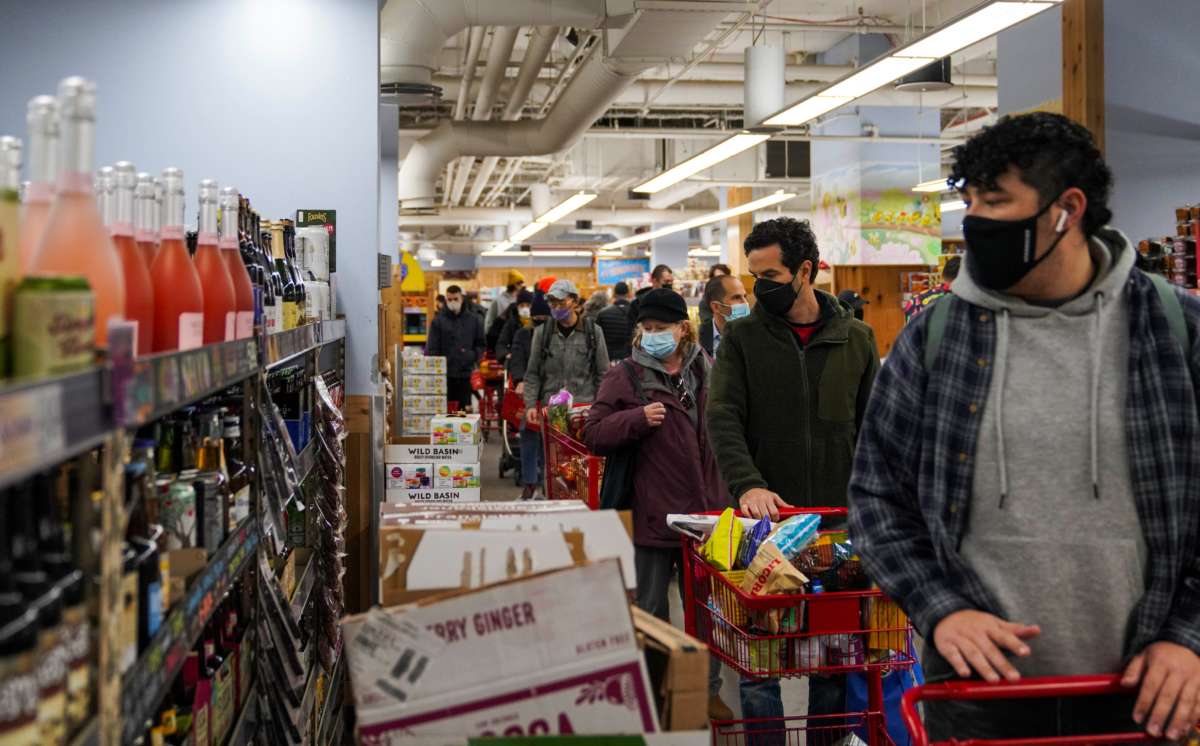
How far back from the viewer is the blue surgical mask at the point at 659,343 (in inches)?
176

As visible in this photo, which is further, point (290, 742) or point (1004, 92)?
point (1004, 92)

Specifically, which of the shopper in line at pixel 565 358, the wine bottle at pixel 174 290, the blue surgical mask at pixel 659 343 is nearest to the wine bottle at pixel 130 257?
the wine bottle at pixel 174 290

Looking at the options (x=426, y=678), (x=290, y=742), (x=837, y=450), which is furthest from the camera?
(x=837, y=450)

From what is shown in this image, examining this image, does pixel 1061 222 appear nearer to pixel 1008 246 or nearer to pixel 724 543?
pixel 1008 246

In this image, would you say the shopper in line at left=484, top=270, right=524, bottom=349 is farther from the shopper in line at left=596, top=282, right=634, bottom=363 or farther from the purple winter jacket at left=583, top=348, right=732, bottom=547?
the purple winter jacket at left=583, top=348, right=732, bottom=547

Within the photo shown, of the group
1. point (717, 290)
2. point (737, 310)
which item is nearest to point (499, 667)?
point (737, 310)

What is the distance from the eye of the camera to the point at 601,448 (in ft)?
14.5

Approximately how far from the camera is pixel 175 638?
1.80 metres

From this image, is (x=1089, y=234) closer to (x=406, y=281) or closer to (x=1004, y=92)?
(x=1004, y=92)

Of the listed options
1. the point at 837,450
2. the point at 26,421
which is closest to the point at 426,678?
the point at 26,421

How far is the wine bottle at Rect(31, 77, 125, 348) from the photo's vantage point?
141 centimetres

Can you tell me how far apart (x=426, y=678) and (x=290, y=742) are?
145 cm

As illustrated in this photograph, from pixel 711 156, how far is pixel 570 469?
4801 millimetres

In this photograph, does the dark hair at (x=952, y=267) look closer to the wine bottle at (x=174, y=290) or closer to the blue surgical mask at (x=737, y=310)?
the blue surgical mask at (x=737, y=310)
